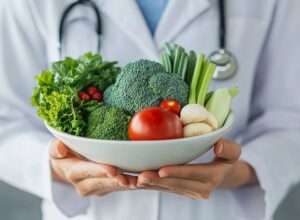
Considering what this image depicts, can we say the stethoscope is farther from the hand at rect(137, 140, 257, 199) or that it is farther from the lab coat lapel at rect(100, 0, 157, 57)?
the hand at rect(137, 140, 257, 199)

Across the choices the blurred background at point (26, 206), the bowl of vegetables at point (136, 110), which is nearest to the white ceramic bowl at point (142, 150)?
the bowl of vegetables at point (136, 110)

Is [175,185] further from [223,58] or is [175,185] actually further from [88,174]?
[223,58]

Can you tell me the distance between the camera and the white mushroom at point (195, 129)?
1.68 ft

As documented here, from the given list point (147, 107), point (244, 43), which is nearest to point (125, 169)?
point (147, 107)

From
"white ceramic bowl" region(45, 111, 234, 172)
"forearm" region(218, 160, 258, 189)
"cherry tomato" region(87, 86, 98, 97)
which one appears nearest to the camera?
"white ceramic bowl" region(45, 111, 234, 172)

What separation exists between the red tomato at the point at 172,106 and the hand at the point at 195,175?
0.06 meters

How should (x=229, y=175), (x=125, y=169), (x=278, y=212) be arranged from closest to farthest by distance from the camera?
1. (x=125, y=169)
2. (x=229, y=175)
3. (x=278, y=212)

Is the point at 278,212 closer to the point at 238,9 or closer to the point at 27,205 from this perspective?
the point at 27,205

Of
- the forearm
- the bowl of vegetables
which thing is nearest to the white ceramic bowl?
the bowl of vegetables

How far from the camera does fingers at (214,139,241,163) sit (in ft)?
1.83

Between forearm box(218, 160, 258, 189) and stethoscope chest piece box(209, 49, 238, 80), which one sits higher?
stethoscope chest piece box(209, 49, 238, 80)

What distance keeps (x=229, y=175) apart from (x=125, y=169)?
205 mm

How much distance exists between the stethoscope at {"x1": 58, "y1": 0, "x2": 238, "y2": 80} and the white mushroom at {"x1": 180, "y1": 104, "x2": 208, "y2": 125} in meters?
0.19

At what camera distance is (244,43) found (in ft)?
2.45
